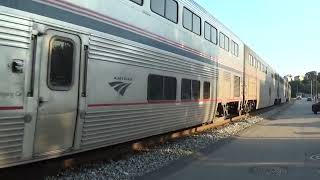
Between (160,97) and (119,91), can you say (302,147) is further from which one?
(119,91)

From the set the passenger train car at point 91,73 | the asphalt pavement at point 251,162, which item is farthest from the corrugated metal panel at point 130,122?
the asphalt pavement at point 251,162

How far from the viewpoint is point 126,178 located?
8984mm

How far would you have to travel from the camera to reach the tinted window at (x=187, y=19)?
13.7 metres

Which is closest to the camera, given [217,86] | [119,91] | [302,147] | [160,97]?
[119,91]

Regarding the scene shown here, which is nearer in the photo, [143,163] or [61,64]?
[61,64]

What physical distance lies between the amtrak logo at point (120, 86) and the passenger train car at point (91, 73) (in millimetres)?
19

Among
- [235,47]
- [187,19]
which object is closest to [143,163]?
[187,19]

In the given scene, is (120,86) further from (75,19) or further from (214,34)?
(214,34)

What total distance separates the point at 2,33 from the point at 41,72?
92cm

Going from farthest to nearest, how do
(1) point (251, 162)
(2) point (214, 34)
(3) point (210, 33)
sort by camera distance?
(2) point (214, 34) < (3) point (210, 33) < (1) point (251, 162)

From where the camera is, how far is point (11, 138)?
6.98 m

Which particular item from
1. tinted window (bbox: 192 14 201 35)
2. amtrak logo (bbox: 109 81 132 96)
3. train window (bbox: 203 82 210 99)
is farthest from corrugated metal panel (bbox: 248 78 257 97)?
amtrak logo (bbox: 109 81 132 96)

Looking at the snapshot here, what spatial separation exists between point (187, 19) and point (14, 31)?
7803mm

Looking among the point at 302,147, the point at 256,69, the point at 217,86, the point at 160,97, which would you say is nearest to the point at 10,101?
the point at 160,97
